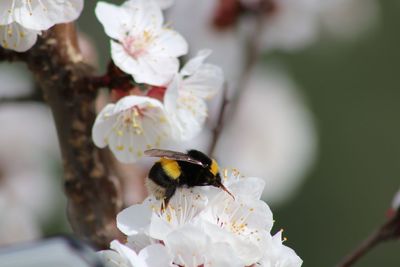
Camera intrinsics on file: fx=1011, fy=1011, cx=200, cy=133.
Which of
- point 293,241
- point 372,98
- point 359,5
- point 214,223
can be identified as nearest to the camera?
point 214,223

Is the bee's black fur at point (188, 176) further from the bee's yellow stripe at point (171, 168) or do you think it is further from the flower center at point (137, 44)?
the flower center at point (137, 44)

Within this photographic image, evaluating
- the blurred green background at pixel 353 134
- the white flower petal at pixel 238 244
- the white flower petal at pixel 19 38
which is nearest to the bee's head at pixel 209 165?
the white flower petal at pixel 238 244

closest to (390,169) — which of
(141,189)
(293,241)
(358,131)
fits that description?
(358,131)

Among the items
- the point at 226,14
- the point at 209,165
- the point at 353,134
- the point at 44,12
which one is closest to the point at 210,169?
the point at 209,165

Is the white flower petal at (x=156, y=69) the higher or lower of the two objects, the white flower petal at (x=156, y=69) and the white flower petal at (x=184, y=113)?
the higher

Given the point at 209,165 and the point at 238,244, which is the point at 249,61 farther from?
the point at 238,244

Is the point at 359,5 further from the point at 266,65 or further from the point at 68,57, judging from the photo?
the point at 68,57

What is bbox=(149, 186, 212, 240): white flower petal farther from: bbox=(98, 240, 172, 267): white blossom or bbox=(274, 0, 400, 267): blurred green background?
bbox=(274, 0, 400, 267): blurred green background
